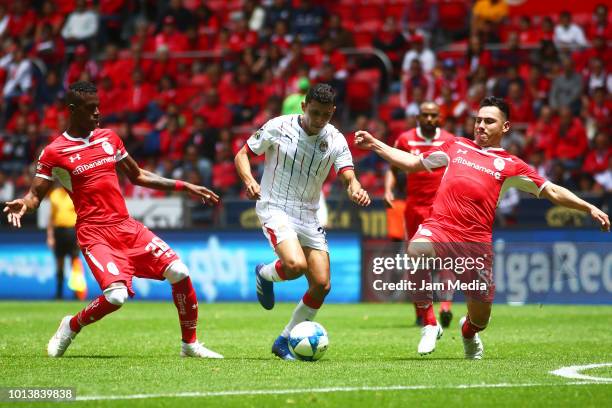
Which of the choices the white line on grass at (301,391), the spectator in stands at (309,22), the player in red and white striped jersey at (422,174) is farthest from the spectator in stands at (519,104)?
the white line on grass at (301,391)

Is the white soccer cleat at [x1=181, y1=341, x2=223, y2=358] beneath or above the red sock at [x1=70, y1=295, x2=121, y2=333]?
beneath

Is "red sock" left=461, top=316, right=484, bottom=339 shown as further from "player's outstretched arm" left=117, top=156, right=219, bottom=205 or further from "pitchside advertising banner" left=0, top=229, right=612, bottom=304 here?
"pitchside advertising banner" left=0, top=229, right=612, bottom=304

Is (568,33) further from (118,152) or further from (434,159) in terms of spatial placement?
(118,152)

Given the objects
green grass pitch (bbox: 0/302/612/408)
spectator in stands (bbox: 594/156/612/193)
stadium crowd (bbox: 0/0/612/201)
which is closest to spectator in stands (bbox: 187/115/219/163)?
stadium crowd (bbox: 0/0/612/201)

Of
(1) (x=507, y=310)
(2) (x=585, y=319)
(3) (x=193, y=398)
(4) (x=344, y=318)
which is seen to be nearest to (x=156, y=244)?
(3) (x=193, y=398)

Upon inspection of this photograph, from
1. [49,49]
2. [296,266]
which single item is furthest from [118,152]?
[49,49]

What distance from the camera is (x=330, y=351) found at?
1080 centimetres

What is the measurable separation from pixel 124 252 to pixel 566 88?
13868mm

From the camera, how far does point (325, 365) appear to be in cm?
932

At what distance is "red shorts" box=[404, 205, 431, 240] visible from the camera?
44.6 ft

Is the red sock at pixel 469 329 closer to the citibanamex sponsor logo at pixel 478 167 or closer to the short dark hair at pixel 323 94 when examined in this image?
the citibanamex sponsor logo at pixel 478 167

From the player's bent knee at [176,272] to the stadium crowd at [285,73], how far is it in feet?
33.4

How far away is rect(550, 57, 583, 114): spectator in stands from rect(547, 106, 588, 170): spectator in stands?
0.76m

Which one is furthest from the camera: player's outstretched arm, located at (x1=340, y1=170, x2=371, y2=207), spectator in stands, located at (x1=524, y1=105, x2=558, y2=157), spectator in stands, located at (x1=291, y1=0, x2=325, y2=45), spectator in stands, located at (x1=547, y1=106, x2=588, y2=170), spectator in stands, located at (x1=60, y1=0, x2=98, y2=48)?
spectator in stands, located at (x1=60, y1=0, x2=98, y2=48)
